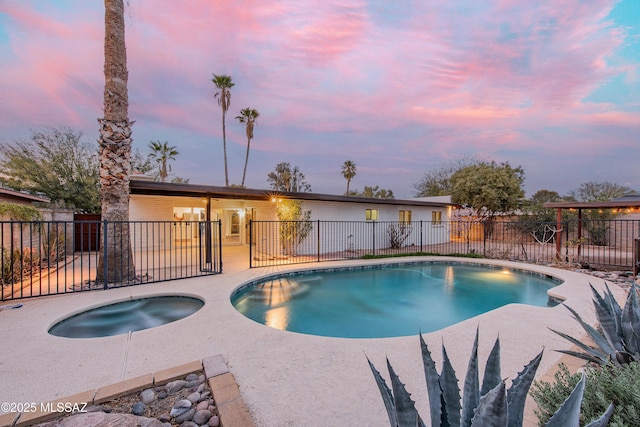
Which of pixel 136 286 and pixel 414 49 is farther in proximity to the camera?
pixel 414 49

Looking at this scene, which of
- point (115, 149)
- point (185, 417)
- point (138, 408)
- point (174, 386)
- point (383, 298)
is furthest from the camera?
point (383, 298)

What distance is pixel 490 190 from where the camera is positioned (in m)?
16.7

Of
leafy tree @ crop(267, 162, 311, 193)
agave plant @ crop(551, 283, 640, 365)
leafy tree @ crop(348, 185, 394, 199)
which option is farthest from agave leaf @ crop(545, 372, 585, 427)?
leafy tree @ crop(348, 185, 394, 199)

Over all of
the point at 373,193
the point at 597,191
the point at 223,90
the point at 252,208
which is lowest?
Result: the point at 252,208

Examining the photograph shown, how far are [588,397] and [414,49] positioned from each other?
35.1ft

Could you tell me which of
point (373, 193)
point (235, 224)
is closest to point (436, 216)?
point (235, 224)

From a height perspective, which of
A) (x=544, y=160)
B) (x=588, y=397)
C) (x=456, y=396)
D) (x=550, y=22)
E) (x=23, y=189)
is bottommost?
(x=588, y=397)

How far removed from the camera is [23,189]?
15.1 metres

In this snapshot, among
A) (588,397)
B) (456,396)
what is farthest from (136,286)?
(588,397)

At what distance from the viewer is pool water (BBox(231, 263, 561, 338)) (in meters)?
5.48

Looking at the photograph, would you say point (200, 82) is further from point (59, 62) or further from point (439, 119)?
point (439, 119)

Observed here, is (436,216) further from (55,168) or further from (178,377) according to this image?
(55,168)

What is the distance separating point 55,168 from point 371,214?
18643mm

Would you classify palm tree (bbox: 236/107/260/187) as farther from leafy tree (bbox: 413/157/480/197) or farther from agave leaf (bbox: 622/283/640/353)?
agave leaf (bbox: 622/283/640/353)
